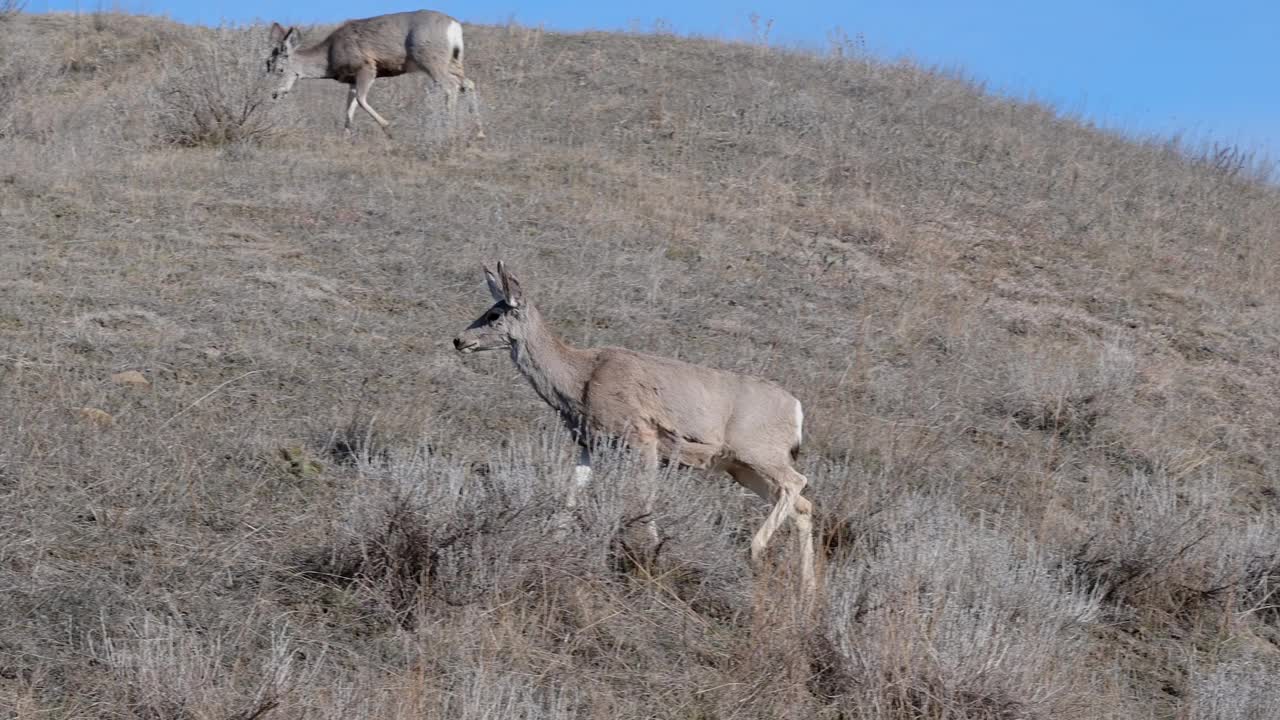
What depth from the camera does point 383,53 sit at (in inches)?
776

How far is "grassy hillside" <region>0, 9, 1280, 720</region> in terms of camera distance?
21.4 feet

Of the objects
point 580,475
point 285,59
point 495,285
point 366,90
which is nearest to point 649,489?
point 580,475

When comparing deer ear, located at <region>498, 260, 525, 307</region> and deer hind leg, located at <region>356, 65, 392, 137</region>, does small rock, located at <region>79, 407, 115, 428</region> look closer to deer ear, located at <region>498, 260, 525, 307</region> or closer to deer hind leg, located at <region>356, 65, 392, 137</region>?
deer ear, located at <region>498, 260, 525, 307</region>

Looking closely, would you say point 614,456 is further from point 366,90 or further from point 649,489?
point 366,90

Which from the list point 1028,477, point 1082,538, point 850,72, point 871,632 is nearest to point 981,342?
point 1028,477

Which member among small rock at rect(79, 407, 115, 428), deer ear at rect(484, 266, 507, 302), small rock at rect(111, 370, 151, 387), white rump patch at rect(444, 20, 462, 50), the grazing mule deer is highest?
white rump patch at rect(444, 20, 462, 50)

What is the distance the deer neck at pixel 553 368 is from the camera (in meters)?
8.01

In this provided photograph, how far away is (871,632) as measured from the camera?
21.8 ft

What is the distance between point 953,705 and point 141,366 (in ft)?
17.8

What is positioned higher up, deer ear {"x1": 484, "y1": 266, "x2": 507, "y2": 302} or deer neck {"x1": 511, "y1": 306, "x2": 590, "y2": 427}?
deer ear {"x1": 484, "y1": 266, "x2": 507, "y2": 302}

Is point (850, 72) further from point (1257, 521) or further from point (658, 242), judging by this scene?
point (1257, 521)

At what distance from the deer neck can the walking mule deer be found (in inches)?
460

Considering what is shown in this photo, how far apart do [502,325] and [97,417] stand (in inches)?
90.7

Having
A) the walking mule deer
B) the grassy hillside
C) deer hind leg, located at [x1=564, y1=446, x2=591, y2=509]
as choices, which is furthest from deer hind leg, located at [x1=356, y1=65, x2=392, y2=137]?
deer hind leg, located at [x1=564, y1=446, x2=591, y2=509]
